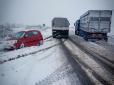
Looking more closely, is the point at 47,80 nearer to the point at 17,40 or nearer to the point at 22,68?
the point at 22,68

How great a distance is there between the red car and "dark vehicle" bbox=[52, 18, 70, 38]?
8.13 meters

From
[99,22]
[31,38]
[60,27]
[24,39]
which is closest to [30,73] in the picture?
[24,39]

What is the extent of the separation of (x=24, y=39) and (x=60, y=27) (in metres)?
10.8

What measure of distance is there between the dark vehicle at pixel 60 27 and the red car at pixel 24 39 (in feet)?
26.7

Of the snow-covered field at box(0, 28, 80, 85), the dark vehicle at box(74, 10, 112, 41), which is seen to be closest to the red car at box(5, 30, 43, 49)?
the snow-covered field at box(0, 28, 80, 85)

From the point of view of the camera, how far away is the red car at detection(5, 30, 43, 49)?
13553 mm

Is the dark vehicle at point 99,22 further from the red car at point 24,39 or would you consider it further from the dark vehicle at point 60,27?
the red car at point 24,39

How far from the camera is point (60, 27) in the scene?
24.6 meters

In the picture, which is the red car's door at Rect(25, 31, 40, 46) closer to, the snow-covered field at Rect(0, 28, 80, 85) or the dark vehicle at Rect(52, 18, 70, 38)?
the snow-covered field at Rect(0, 28, 80, 85)

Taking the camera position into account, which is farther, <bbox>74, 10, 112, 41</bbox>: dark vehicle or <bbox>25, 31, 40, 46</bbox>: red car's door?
<bbox>74, 10, 112, 41</bbox>: dark vehicle

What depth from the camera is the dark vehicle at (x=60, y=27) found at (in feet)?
80.8

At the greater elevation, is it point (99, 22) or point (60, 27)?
point (99, 22)

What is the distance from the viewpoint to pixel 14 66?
341 inches

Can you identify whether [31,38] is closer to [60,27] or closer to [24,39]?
[24,39]
